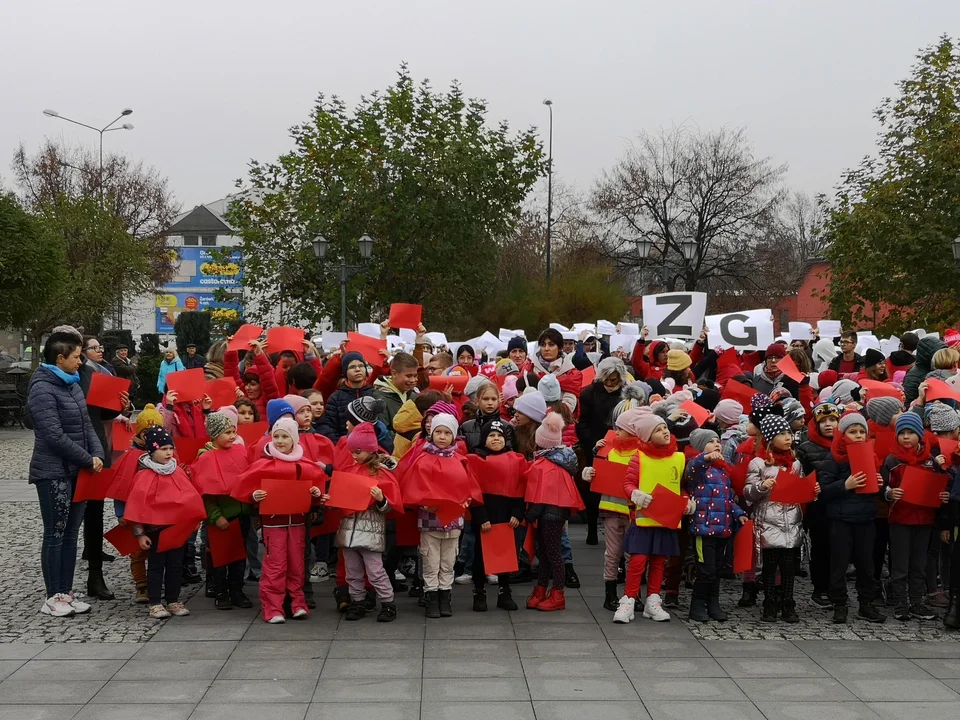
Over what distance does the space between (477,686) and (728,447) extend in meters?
2.95

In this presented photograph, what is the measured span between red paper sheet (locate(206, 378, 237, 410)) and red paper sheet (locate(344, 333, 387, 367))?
145 cm

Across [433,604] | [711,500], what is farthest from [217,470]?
[711,500]

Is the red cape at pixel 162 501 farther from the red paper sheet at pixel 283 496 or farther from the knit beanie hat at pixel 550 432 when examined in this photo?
the knit beanie hat at pixel 550 432

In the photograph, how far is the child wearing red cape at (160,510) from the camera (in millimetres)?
7703

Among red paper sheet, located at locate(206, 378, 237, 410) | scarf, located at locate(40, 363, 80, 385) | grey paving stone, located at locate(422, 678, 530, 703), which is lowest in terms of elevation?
grey paving stone, located at locate(422, 678, 530, 703)

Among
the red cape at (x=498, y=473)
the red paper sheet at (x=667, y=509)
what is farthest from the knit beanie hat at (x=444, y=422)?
the red paper sheet at (x=667, y=509)

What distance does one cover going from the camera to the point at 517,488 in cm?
817

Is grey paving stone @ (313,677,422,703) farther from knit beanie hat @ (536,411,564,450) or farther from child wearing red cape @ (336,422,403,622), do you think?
knit beanie hat @ (536,411,564,450)

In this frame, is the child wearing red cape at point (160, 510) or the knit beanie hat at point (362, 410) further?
the knit beanie hat at point (362, 410)

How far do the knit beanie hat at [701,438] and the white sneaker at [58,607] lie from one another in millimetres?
4619

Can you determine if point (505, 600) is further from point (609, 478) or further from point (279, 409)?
point (279, 409)

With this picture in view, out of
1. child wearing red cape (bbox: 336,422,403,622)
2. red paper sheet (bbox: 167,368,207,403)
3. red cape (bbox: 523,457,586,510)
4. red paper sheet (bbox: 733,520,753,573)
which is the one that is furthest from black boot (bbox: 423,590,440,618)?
red paper sheet (bbox: 167,368,207,403)

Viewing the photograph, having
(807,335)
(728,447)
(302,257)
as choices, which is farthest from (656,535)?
(302,257)

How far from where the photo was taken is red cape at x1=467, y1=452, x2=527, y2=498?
8109 millimetres
